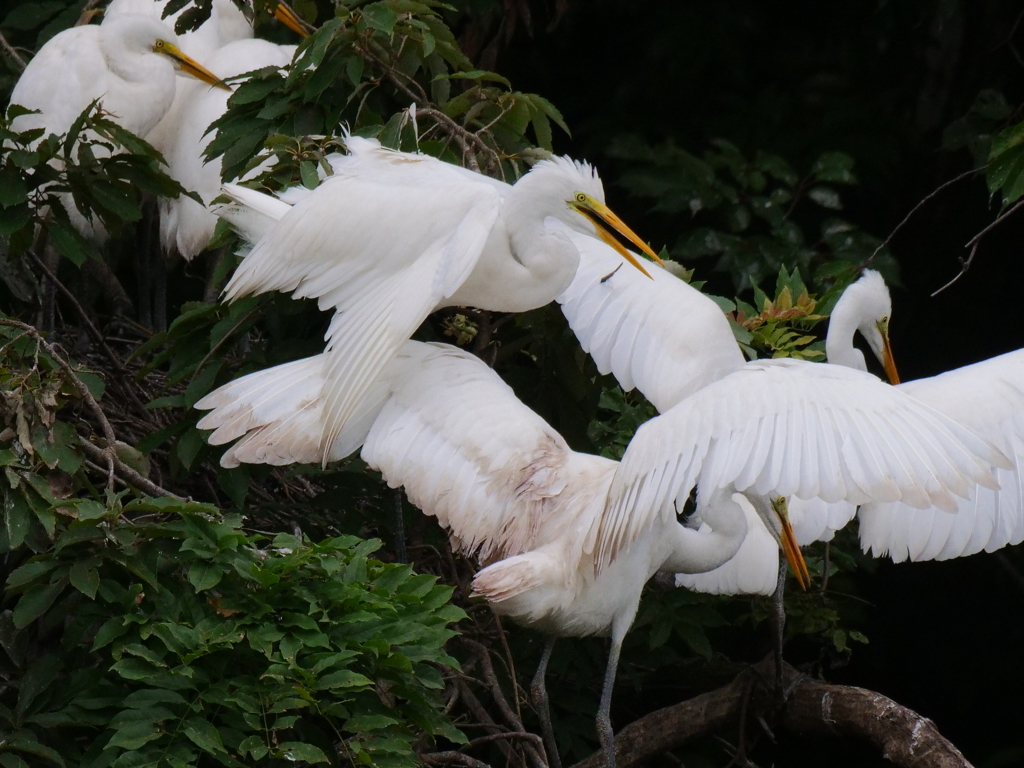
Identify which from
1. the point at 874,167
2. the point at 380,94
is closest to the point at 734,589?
the point at 380,94

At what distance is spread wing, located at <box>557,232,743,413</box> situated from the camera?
3.19 m

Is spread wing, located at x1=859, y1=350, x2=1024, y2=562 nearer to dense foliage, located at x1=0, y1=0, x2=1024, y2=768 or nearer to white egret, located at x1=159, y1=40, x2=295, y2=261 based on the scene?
dense foliage, located at x1=0, y1=0, x2=1024, y2=768

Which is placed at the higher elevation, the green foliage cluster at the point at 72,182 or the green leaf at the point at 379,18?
the green leaf at the point at 379,18

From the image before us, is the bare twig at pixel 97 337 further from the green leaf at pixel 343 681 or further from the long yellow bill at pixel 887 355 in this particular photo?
the long yellow bill at pixel 887 355

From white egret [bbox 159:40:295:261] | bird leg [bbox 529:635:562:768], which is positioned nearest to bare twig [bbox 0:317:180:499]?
bird leg [bbox 529:635:562:768]

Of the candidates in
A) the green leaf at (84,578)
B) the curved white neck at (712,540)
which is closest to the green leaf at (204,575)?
the green leaf at (84,578)

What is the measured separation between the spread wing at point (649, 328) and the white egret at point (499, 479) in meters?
0.35

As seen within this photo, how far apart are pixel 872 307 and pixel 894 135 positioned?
1491 mm

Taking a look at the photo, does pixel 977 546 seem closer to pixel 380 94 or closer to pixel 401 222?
pixel 401 222

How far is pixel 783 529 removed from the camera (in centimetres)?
296

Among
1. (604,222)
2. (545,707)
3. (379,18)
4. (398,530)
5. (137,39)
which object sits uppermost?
(379,18)

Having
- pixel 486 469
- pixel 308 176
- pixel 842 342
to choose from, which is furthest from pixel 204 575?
pixel 842 342

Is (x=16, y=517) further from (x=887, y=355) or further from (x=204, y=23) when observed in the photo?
(x=204, y=23)

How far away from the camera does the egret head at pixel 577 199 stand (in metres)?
3.10
